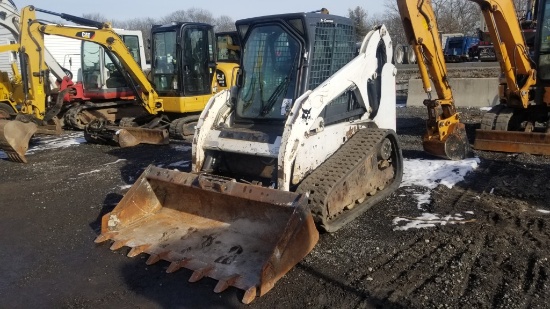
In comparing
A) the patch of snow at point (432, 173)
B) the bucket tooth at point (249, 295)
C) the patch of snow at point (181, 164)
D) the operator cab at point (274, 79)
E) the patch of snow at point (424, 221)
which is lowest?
the bucket tooth at point (249, 295)

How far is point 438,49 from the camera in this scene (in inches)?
276

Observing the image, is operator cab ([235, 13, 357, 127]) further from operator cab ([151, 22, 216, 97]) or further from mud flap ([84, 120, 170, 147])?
operator cab ([151, 22, 216, 97])

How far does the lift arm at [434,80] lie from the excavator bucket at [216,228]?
379 centimetres

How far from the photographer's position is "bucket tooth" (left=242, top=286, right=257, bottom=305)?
11.6ft

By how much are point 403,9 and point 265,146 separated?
3193 millimetres

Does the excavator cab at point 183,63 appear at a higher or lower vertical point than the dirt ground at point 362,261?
higher

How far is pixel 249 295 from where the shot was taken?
3537 millimetres

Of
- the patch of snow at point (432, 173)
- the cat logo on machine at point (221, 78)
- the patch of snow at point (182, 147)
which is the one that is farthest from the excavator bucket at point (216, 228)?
the cat logo on machine at point (221, 78)

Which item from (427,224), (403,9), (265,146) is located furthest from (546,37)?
(265,146)

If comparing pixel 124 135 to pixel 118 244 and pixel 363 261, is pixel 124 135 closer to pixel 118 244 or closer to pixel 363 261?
pixel 118 244

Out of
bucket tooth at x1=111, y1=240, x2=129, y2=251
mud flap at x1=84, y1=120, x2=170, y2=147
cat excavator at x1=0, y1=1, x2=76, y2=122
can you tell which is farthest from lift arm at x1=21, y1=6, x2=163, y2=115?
bucket tooth at x1=111, y1=240, x2=129, y2=251

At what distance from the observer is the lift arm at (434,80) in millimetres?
6684

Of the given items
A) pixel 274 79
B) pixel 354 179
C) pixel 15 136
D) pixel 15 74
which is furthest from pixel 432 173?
pixel 15 74

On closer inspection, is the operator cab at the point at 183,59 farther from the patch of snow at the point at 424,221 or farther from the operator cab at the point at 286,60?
the patch of snow at the point at 424,221
